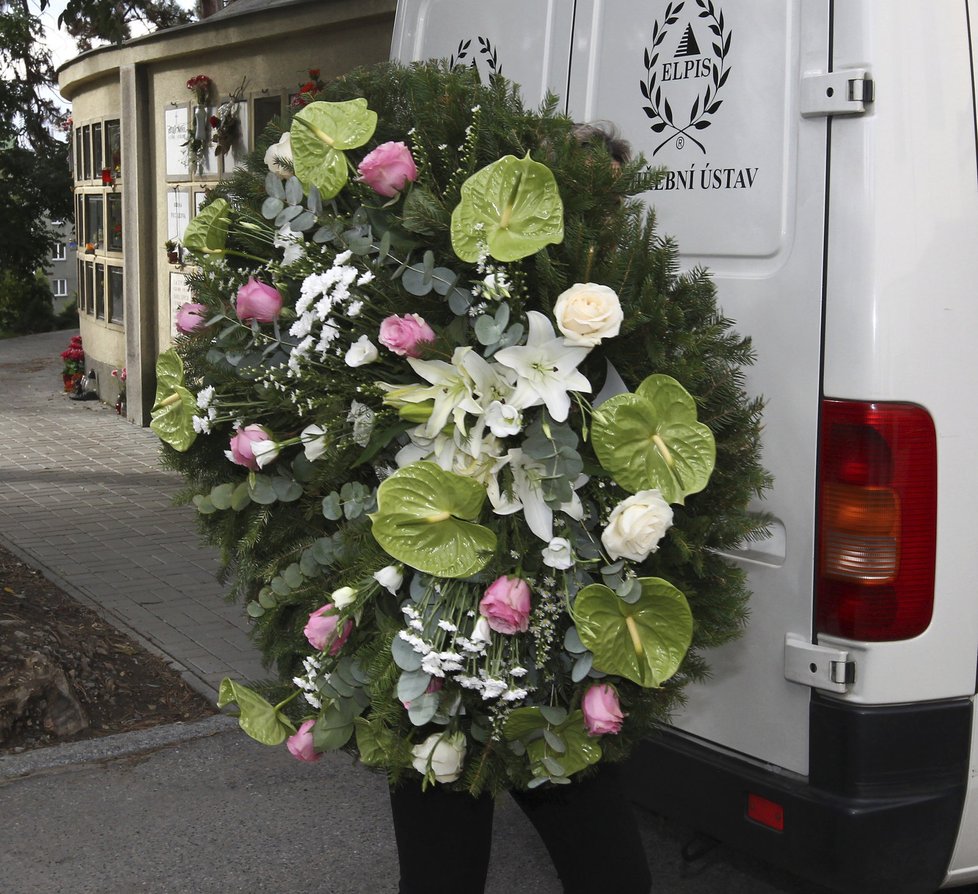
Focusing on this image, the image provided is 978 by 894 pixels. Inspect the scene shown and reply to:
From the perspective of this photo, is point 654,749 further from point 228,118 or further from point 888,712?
point 228,118

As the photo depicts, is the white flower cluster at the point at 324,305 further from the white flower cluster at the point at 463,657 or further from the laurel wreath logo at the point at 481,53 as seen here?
the laurel wreath logo at the point at 481,53

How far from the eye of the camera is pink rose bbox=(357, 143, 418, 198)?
2365mm

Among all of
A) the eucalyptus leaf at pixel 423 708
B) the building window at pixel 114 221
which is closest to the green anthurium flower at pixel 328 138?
the eucalyptus leaf at pixel 423 708

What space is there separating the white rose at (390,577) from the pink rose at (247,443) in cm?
35

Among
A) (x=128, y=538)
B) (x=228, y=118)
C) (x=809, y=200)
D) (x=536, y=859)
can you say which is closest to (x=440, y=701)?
(x=809, y=200)

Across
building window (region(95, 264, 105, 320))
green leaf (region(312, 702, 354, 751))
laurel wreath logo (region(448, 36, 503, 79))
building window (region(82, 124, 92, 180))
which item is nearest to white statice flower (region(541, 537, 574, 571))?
green leaf (region(312, 702, 354, 751))

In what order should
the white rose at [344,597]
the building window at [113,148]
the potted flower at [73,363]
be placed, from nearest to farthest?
the white rose at [344,597]
the building window at [113,148]
the potted flower at [73,363]

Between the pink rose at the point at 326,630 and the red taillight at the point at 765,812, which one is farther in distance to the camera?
the red taillight at the point at 765,812

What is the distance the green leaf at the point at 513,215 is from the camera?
7.43ft

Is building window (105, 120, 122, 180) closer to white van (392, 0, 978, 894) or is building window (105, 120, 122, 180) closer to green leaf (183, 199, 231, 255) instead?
green leaf (183, 199, 231, 255)

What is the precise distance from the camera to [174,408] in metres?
2.68

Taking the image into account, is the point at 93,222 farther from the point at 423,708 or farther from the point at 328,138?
the point at 423,708

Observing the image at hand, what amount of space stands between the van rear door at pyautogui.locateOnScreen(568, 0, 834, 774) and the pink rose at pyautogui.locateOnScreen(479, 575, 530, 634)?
76 cm

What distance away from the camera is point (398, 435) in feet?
7.95
